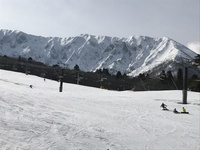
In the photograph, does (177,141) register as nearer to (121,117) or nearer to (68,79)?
(121,117)

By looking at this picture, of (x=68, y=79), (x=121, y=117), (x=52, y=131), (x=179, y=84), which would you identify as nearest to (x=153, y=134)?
(x=121, y=117)

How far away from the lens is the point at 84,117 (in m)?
17.2

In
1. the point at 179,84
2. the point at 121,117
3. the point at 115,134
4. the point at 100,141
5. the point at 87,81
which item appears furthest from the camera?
the point at 87,81

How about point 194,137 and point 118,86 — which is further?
point 118,86

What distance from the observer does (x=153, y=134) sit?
15531 millimetres

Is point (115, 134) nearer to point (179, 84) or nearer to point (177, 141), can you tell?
point (177, 141)

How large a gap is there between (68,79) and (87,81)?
450 inches

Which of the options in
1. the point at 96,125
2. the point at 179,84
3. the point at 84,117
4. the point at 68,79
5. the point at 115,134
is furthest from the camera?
the point at 68,79

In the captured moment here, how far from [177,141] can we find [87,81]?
110 meters

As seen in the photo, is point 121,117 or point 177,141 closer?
point 177,141

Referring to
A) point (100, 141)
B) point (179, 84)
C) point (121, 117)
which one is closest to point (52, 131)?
point (100, 141)

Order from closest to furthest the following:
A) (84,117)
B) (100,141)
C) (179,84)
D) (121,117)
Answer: (100,141) < (84,117) < (121,117) < (179,84)

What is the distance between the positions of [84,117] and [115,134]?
349 centimetres

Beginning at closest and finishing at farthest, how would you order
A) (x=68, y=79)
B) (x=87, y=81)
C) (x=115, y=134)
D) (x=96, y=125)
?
(x=115, y=134), (x=96, y=125), (x=68, y=79), (x=87, y=81)
